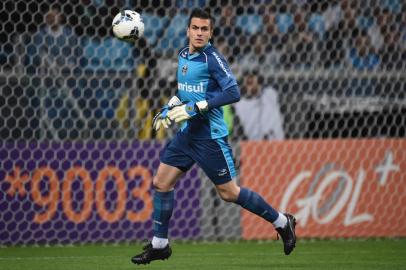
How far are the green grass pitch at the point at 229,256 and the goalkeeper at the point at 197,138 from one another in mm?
401

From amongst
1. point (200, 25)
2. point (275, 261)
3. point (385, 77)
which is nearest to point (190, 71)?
point (200, 25)

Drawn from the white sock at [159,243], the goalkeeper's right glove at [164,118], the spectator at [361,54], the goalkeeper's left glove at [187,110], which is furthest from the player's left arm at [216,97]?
the spectator at [361,54]

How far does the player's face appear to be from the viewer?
6059 millimetres

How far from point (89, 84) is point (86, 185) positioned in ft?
3.23

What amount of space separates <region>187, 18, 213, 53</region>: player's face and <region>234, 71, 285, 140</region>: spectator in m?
2.94

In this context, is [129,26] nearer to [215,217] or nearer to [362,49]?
[215,217]

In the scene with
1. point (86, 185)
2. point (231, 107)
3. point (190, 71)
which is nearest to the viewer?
point (190, 71)

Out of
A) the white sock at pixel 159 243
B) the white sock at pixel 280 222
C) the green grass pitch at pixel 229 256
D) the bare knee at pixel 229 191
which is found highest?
the bare knee at pixel 229 191

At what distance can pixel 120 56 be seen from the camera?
8641 mm

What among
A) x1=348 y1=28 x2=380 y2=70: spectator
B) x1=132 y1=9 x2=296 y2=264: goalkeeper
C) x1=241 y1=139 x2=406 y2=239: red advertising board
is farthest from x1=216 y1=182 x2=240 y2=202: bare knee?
x1=348 y1=28 x2=380 y2=70: spectator

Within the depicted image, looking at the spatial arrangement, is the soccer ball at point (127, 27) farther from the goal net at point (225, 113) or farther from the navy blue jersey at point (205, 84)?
the goal net at point (225, 113)

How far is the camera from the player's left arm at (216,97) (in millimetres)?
5863

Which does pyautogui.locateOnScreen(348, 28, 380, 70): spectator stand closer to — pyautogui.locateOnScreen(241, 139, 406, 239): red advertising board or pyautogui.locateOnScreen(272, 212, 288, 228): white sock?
pyautogui.locateOnScreen(241, 139, 406, 239): red advertising board

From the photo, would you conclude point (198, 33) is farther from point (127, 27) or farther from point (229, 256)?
point (229, 256)
